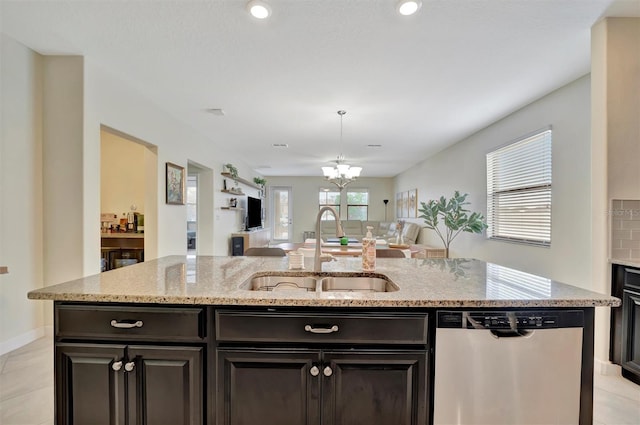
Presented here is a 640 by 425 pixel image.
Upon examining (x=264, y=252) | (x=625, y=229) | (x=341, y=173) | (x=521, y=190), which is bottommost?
(x=264, y=252)

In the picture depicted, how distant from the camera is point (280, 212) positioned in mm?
10289

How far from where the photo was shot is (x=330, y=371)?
1.17m

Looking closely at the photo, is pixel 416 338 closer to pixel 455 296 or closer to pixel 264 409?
pixel 455 296

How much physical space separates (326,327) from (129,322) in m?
0.80

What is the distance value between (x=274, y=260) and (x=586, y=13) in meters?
2.66

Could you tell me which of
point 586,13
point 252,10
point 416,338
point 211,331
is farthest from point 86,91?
point 586,13

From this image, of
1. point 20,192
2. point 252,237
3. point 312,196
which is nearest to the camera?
point 20,192

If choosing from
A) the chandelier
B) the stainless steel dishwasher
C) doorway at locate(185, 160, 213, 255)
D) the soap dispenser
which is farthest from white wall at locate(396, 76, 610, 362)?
doorway at locate(185, 160, 213, 255)

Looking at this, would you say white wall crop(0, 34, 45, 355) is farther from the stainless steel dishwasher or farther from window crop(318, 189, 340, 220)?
window crop(318, 189, 340, 220)

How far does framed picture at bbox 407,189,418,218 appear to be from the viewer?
764 centimetres

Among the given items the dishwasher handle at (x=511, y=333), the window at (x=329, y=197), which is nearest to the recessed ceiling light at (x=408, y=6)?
the dishwasher handle at (x=511, y=333)

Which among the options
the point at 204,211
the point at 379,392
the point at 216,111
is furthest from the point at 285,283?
the point at 204,211

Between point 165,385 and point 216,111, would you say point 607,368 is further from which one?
point 216,111

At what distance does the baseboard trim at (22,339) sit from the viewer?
2.41m
